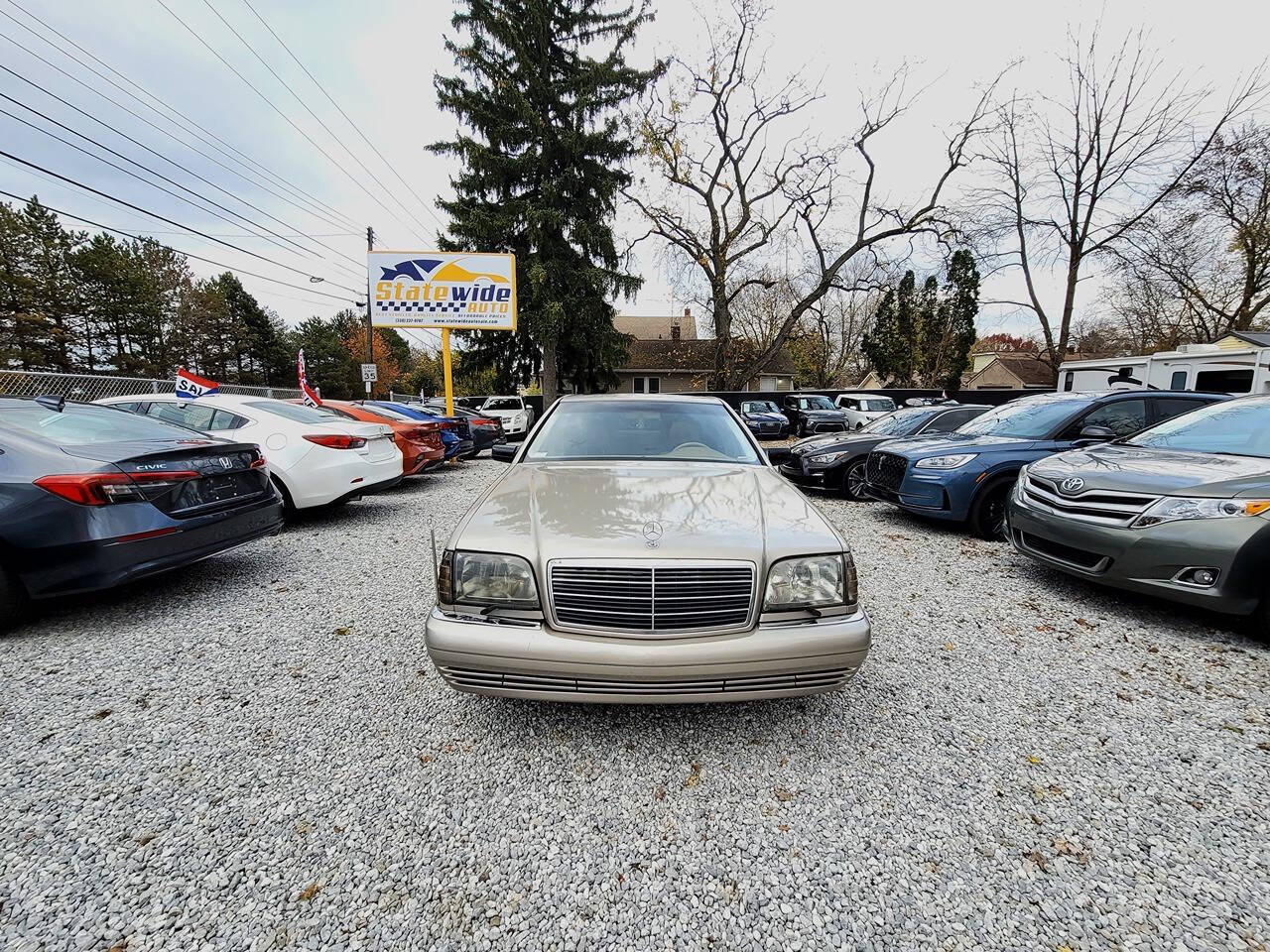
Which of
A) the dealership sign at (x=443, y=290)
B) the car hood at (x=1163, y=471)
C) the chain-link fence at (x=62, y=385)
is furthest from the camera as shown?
the dealership sign at (x=443, y=290)

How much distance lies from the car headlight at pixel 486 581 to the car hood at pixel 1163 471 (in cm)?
406

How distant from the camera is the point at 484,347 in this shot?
22.3 meters

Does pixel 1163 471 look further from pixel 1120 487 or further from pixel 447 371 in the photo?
pixel 447 371

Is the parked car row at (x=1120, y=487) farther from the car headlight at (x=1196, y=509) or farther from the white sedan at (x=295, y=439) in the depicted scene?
the white sedan at (x=295, y=439)

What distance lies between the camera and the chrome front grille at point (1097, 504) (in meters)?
3.35

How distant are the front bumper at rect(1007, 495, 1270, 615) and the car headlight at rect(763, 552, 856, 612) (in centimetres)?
259

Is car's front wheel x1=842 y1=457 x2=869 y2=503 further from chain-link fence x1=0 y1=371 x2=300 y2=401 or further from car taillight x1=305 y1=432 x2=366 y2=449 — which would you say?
chain-link fence x1=0 y1=371 x2=300 y2=401

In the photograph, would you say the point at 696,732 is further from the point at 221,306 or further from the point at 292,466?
the point at 221,306

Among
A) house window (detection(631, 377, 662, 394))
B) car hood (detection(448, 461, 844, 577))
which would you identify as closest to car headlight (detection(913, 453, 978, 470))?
car hood (detection(448, 461, 844, 577))

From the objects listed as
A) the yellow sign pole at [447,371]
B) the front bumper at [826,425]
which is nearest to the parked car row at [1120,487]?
the front bumper at [826,425]

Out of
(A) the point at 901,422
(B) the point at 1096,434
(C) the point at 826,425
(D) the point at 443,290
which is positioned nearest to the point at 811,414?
(C) the point at 826,425

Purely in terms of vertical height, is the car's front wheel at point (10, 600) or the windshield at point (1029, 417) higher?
the windshield at point (1029, 417)

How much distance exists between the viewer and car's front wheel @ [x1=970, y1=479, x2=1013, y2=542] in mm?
5469

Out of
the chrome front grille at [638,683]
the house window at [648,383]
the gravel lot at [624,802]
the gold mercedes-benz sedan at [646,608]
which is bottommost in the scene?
the gravel lot at [624,802]
